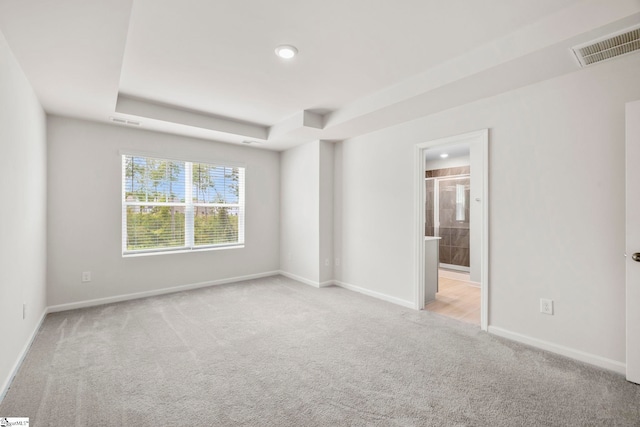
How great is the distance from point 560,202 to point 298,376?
2.61 m

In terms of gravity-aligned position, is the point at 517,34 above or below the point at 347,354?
above

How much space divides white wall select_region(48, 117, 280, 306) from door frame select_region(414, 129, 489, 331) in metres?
3.17

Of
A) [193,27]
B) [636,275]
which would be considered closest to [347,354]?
[636,275]

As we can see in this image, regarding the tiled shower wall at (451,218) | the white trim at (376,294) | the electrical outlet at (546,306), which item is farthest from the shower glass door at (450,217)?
the electrical outlet at (546,306)

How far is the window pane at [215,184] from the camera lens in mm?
4848

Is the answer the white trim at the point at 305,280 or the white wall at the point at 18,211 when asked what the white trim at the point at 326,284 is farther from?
the white wall at the point at 18,211

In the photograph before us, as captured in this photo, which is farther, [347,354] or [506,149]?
[506,149]

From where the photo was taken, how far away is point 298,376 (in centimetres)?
226

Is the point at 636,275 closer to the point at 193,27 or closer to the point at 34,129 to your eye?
the point at 193,27

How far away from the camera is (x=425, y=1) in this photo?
1913 millimetres

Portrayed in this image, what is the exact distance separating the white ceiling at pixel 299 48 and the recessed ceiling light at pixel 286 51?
0.21ft

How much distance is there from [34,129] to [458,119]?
4.35 meters

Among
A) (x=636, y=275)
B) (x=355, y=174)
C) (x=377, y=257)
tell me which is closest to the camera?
(x=636, y=275)

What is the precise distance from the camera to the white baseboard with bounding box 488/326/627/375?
7.58ft
